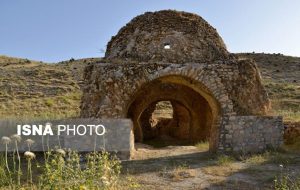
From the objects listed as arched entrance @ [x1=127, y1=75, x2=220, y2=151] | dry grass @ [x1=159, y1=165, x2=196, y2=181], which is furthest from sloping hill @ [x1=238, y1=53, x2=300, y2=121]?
dry grass @ [x1=159, y1=165, x2=196, y2=181]

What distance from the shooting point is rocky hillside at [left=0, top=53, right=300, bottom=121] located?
28328mm

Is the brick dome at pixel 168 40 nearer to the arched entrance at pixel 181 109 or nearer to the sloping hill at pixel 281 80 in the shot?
the arched entrance at pixel 181 109

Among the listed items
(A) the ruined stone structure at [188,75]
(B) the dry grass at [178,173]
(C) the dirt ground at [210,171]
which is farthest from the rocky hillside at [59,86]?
(B) the dry grass at [178,173]

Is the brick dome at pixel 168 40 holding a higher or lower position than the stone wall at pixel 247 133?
higher

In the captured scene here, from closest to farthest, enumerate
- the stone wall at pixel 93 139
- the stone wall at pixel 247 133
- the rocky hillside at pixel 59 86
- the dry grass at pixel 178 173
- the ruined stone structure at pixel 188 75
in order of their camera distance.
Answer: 1. the dry grass at pixel 178 173
2. the stone wall at pixel 93 139
3. the stone wall at pixel 247 133
4. the ruined stone structure at pixel 188 75
5. the rocky hillside at pixel 59 86

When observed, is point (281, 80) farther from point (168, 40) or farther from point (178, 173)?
point (178, 173)

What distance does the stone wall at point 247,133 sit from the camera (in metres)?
12.3

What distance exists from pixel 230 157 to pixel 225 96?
2057mm

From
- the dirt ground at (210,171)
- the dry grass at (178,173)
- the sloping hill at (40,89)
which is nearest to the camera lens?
the dirt ground at (210,171)

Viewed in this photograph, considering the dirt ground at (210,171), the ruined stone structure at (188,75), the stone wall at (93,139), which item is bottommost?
the dirt ground at (210,171)

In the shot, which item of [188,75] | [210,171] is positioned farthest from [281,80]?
[210,171]

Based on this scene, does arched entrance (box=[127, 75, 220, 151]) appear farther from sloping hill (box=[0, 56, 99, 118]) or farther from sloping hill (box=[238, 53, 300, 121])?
sloping hill (box=[0, 56, 99, 118])

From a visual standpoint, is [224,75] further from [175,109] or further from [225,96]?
[175,109]

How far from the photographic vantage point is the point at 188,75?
1298 centimetres
